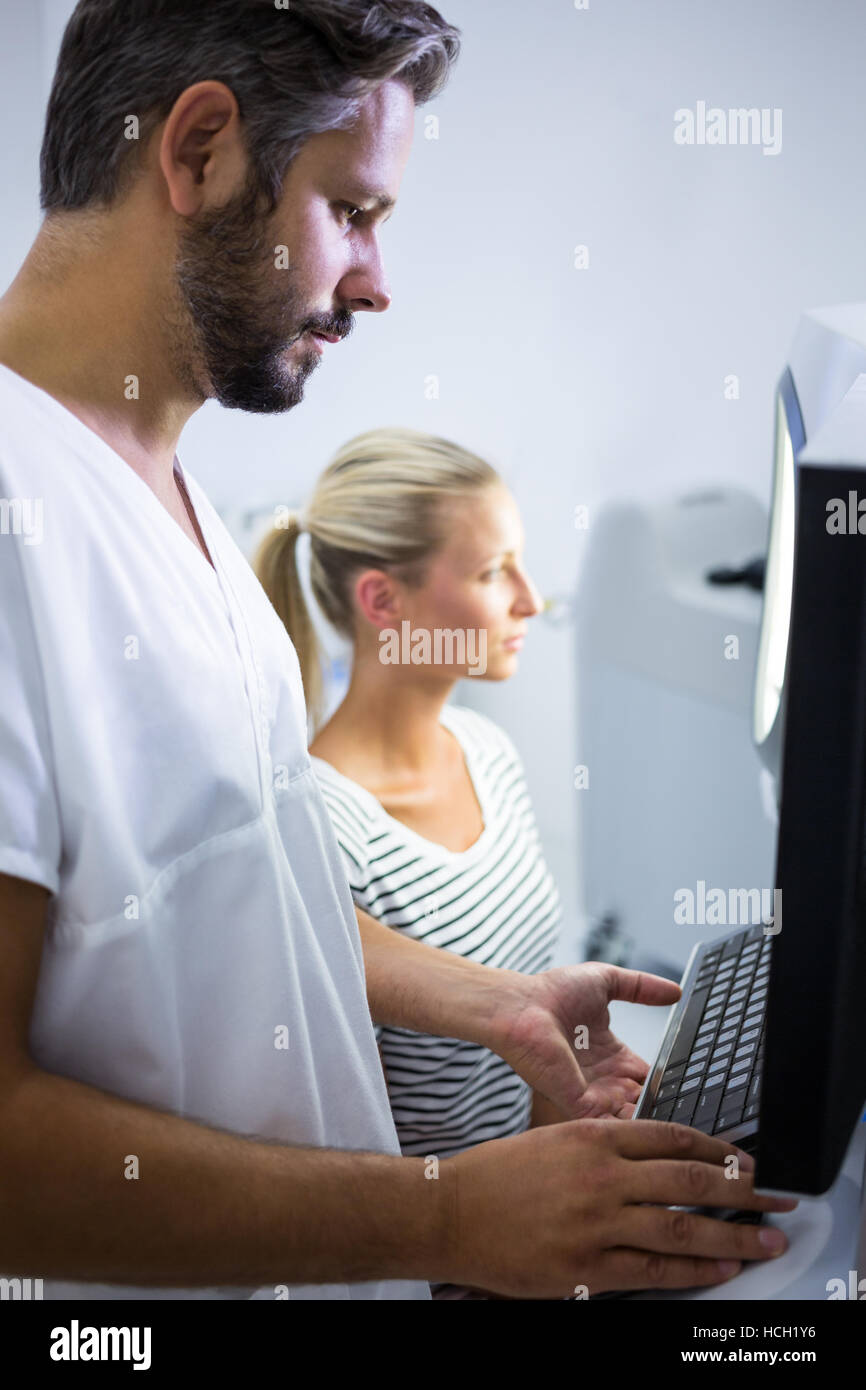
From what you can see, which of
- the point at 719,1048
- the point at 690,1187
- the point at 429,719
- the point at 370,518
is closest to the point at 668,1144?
the point at 690,1187

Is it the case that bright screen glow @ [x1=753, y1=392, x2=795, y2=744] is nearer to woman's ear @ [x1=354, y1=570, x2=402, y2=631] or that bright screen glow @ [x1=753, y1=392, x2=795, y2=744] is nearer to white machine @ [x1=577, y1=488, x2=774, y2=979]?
woman's ear @ [x1=354, y1=570, x2=402, y2=631]

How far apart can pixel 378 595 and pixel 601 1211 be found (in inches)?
34.3

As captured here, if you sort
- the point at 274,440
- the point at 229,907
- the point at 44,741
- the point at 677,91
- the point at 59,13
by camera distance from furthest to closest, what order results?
the point at 274,440
the point at 677,91
the point at 59,13
the point at 229,907
the point at 44,741

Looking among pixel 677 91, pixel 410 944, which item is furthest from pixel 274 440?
pixel 410 944

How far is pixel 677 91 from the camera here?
1.63m

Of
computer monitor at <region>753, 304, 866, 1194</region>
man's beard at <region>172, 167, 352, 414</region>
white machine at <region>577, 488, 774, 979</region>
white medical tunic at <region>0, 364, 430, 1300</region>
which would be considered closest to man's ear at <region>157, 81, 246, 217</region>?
man's beard at <region>172, 167, 352, 414</region>

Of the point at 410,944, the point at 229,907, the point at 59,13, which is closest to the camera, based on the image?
the point at 229,907

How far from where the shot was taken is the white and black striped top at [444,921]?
105cm

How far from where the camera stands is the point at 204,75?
1.95 feet

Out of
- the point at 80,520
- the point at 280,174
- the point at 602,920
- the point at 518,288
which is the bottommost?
the point at 602,920

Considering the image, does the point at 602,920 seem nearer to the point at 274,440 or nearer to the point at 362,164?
the point at 274,440

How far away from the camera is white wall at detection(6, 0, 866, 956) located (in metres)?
1.61

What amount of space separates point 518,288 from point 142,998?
146 cm

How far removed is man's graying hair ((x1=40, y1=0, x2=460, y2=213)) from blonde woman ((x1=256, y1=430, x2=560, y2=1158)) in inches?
23.8
